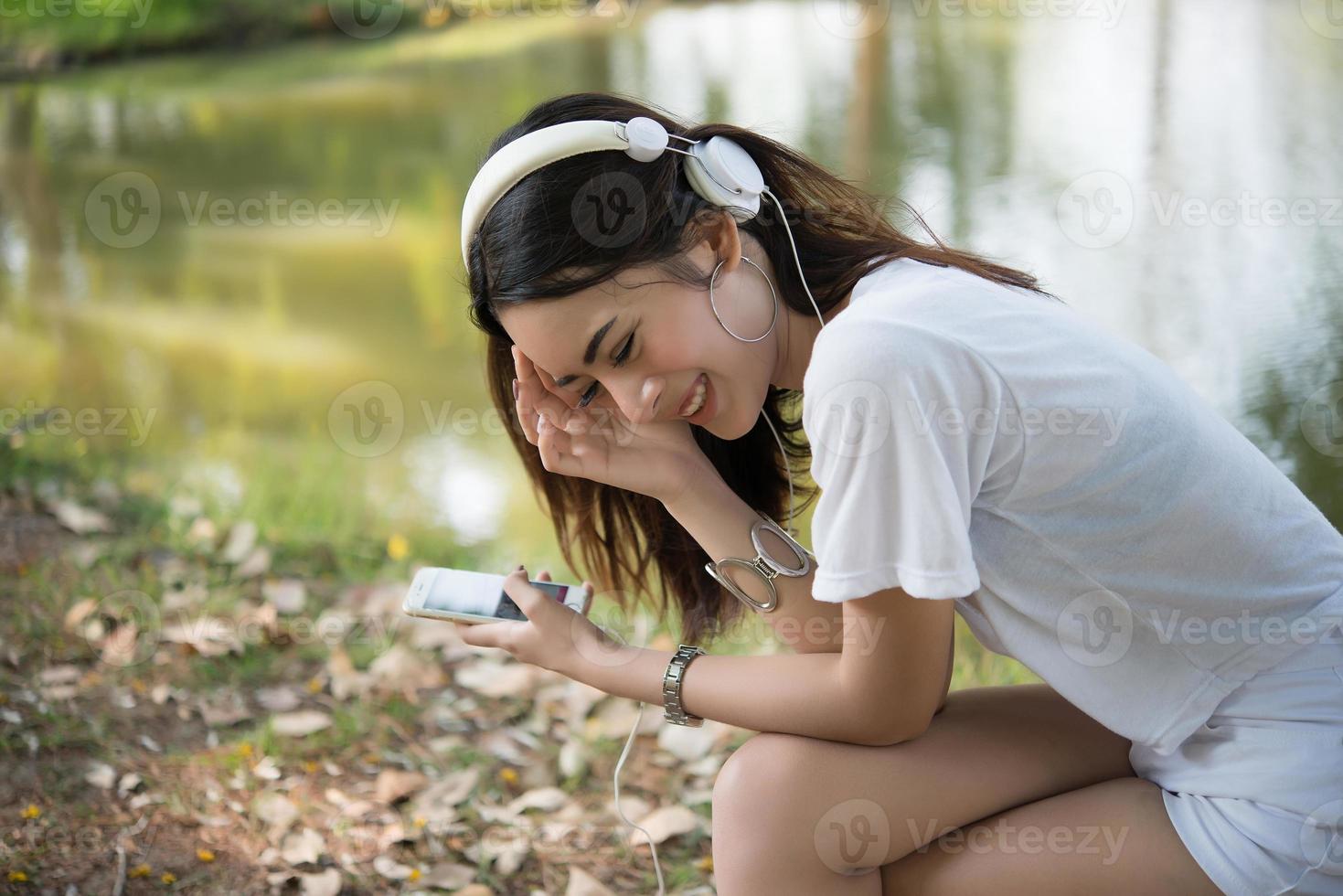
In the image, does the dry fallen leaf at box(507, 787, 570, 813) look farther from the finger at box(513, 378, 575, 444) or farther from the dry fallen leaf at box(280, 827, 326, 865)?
the finger at box(513, 378, 575, 444)

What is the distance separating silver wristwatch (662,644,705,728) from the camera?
1.60 meters

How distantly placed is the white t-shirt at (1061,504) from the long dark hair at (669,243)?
15 centimetres

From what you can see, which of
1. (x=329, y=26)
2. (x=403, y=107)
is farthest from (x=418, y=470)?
(x=329, y=26)

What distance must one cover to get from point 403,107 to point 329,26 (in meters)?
2.02

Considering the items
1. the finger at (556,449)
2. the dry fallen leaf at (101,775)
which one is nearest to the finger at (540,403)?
the finger at (556,449)

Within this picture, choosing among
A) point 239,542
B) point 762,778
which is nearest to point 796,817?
point 762,778

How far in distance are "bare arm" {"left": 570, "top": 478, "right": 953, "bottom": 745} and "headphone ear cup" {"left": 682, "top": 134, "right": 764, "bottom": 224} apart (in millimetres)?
388

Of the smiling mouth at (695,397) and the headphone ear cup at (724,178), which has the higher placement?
the headphone ear cup at (724,178)

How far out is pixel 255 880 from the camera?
77.8 inches

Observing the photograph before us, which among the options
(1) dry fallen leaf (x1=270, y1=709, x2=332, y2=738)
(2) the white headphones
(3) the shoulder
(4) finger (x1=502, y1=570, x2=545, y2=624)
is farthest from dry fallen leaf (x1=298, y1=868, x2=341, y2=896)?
(3) the shoulder

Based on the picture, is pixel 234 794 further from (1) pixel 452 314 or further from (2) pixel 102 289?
(2) pixel 102 289

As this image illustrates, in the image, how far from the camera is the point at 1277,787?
1352 millimetres

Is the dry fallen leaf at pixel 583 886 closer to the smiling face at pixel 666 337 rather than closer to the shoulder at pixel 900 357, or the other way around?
the smiling face at pixel 666 337

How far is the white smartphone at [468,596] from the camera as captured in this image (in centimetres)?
184
